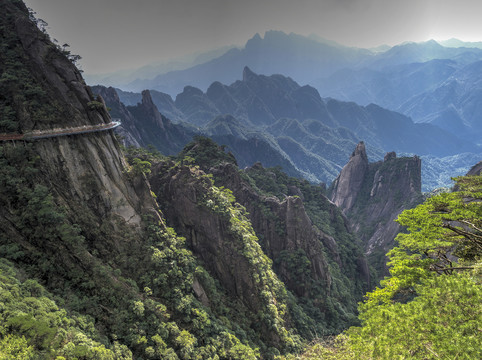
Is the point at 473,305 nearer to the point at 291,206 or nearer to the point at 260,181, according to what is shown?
the point at 291,206

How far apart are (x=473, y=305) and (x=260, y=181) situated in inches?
2706

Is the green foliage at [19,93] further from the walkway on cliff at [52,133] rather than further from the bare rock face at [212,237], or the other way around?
the bare rock face at [212,237]

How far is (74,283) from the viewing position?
79.4ft

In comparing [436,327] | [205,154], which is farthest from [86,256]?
[205,154]

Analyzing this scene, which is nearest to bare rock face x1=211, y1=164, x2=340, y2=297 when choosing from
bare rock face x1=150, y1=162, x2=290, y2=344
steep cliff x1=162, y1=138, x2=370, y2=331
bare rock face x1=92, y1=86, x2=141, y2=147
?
steep cliff x1=162, y1=138, x2=370, y2=331

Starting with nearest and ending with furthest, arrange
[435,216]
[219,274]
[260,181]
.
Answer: [435,216], [219,274], [260,181]

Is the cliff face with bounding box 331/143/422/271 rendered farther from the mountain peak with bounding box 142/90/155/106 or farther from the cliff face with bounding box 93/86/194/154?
the mountain peak with bounding box 142/90/155/106

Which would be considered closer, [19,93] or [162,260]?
[19,93]

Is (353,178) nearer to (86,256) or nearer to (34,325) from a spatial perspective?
(86,256)

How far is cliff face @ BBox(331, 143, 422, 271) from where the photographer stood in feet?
308

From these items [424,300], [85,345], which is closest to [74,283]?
[85,345]

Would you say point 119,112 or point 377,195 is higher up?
point 119,112

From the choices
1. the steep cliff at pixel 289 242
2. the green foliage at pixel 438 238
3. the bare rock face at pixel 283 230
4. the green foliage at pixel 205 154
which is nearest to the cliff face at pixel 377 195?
the steep cliff at pixel 289 242

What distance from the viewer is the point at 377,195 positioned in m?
109
